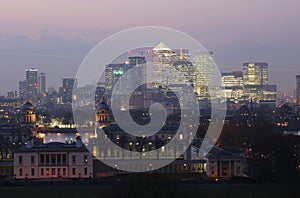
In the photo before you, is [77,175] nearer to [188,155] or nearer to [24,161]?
[24,161]

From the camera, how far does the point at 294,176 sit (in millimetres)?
A: 21422

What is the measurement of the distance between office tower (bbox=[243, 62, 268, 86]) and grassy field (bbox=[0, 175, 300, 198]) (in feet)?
330

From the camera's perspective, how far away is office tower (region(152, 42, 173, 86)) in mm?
91188

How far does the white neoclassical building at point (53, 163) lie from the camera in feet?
81.0

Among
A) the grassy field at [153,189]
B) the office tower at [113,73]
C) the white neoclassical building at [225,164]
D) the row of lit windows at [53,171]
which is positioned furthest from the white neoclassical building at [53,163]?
the office tower at [113,73]

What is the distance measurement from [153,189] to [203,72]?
280 ft

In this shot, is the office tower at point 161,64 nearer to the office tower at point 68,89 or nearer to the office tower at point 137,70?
the office tower at point 137,70

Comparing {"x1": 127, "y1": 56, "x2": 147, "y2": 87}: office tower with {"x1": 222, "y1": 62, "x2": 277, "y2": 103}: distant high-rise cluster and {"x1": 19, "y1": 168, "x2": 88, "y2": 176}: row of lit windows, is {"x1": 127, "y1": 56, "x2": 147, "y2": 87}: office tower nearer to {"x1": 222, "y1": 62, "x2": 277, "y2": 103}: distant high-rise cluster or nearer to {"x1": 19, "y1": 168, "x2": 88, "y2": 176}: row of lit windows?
{"x1": 222, "y1": 62, "x2": 277, "y2": 103}: distant high-rise cluster

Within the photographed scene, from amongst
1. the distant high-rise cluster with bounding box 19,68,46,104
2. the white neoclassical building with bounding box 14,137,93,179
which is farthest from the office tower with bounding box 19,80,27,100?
the white neoclassical building with bounding box 14,137,93,179

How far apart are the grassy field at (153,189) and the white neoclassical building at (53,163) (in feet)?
6.57

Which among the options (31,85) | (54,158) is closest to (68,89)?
(31,85)

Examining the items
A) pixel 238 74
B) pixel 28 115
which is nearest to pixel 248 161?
pixel 28 115

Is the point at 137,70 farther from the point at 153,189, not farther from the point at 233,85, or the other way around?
the point at 153,189

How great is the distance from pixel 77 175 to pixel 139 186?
835 cm
